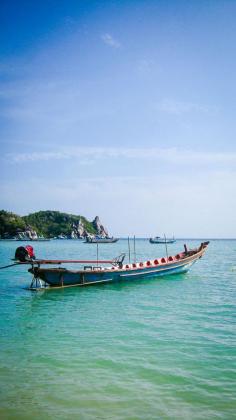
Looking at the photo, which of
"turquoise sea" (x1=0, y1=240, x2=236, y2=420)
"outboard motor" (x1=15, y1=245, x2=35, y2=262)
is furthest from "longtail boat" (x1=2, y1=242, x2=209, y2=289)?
"turquoise sea" (x1=0, y1=240, x2=236, y2=420)

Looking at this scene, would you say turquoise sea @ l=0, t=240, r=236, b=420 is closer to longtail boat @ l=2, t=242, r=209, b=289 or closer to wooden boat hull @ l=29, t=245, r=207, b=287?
longtail boat @ l=2, t=242, r=209, b=289

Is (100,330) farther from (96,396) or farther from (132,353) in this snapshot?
(96,396)

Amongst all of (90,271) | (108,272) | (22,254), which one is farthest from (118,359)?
(108,272)

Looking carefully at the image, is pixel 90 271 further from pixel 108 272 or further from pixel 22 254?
pixel 22 254

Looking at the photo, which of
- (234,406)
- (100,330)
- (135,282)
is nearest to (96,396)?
(234,406)

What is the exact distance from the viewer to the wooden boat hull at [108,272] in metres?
22.5

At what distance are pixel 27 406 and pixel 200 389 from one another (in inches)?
161

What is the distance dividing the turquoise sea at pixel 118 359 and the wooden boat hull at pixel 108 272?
11.6ft

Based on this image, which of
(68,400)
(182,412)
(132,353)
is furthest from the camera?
(132,353)

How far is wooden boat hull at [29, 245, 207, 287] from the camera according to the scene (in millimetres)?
22531

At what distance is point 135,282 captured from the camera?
26.1 meters

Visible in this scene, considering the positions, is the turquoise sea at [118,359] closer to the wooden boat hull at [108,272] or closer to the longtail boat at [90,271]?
the longtail boat at [90,271]

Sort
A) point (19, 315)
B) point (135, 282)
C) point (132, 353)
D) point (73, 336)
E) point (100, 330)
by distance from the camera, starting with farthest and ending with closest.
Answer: point (135, 282)
point (19, 315)
point (100, 330)
point (73, 336)
point (132, 353)

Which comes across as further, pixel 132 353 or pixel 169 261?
pixel 169 261
